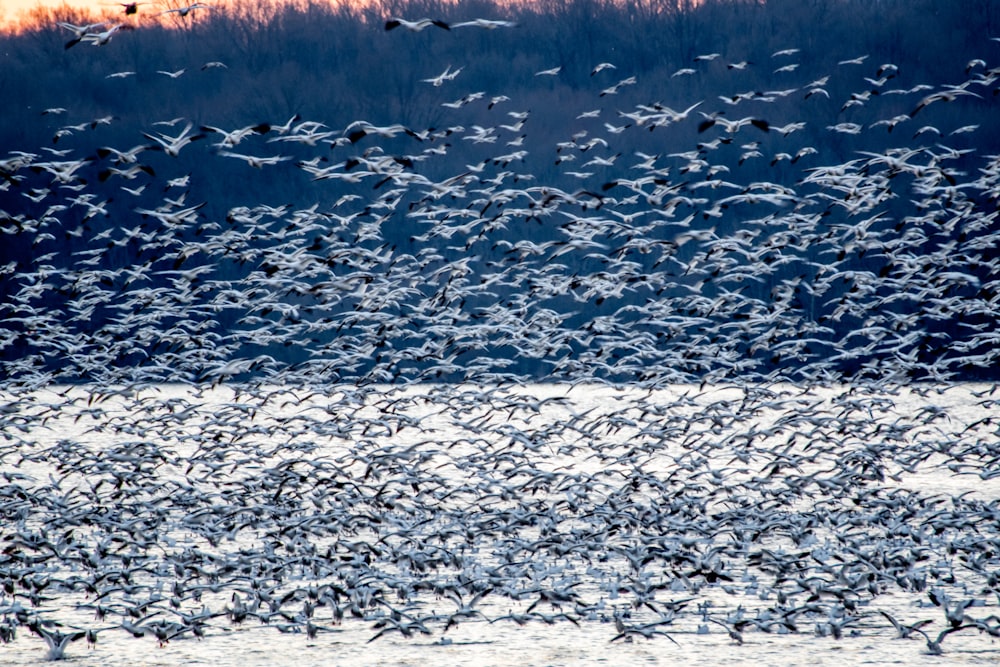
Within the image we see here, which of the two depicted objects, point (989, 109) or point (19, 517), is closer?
point (19, 517)

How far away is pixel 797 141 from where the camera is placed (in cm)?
5394

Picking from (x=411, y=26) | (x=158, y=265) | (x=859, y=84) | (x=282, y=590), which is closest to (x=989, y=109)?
(x=859, y=84)

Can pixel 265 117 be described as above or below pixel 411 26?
below

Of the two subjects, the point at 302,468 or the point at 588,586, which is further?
the point at 302,468

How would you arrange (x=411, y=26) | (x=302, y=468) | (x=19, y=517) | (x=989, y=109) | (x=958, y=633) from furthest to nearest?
1. (x=989, y=109)
2. (x=302, y=468)
3. (x=19, y=517)
4. (x=411, y=26)
5. (x=958, y=633)

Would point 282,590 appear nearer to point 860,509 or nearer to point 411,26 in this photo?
point 411,26

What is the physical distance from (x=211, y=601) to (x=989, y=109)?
48.6 meters

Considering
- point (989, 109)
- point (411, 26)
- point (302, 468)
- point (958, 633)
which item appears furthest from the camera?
point (989, 109)

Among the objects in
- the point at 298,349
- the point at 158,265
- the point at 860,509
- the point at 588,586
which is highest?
the point at 588,586

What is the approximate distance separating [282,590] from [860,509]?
8469 mm

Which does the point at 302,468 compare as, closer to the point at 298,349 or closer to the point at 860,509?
the point at 860,509

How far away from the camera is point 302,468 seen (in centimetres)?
2298

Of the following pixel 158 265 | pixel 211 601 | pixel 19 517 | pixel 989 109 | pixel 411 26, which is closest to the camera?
pixel 211 601

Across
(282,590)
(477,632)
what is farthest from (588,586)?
(282,590)
